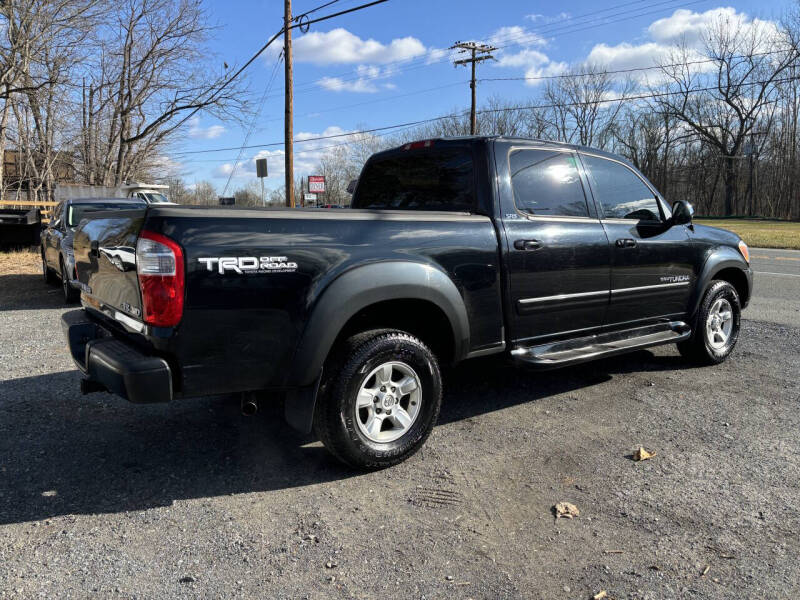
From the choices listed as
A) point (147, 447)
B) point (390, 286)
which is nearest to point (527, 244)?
point (390, 286)

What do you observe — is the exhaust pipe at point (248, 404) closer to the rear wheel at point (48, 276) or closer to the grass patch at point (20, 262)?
the rear wheel at point (48, 276)

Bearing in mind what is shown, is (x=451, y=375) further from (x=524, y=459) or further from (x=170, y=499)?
(x=170, y=499)

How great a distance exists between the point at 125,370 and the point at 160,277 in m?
0.47

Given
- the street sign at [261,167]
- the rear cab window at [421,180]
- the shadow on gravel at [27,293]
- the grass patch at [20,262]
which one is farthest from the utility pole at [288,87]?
the rear cab window at [421,180]

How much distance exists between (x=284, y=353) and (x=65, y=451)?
5.66ft

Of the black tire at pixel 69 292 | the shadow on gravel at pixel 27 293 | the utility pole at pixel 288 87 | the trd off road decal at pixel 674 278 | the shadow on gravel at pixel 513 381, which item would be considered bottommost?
the shadow on gravel at pixel 513 381

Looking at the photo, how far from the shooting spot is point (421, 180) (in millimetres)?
→ 4465

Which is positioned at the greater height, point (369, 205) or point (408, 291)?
point (369, 205)

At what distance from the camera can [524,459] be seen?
11.7 feet

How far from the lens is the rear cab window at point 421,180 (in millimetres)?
4109

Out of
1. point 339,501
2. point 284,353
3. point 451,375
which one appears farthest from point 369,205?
point 339,501

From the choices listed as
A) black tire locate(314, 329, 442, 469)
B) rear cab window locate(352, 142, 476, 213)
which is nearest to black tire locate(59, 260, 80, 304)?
rear cab window locate(352, 142, 476, 213)

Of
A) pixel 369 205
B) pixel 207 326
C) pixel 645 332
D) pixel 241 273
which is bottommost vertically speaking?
pixel 645 332

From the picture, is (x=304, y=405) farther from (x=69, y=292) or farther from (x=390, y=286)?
(x=69, y=292)
